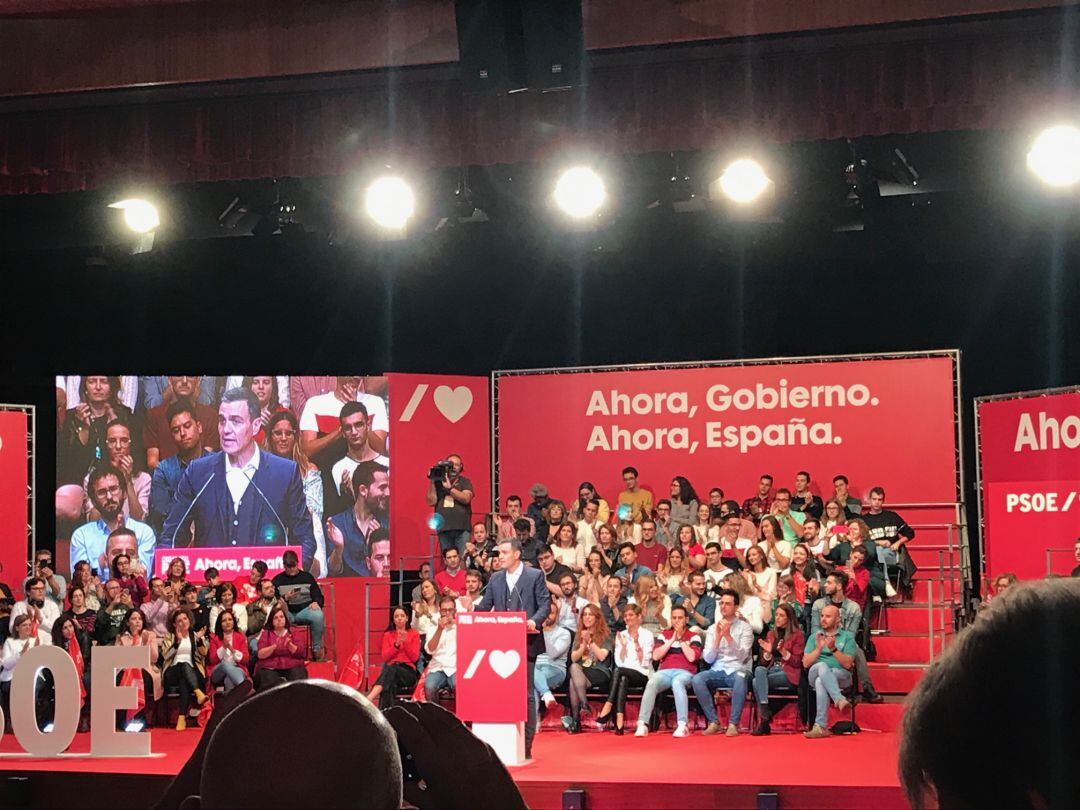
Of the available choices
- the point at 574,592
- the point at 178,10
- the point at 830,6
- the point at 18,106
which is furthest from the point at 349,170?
→ the point at 574,592

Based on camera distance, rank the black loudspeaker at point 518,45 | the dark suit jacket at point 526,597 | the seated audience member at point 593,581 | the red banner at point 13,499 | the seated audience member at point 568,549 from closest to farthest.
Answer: the black loudspeaker at point 518,45, the dark suit jacket at point 526,597, the seated audience member at point 593,581, the seated audience member at point 568,549, the red banner at point 13,499

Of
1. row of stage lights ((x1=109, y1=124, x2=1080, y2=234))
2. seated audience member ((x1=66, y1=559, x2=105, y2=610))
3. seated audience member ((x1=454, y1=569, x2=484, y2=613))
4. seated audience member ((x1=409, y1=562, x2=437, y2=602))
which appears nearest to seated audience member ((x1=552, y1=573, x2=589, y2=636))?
seated audience member ((x1=454, y1=569, x2=484, y2=613))

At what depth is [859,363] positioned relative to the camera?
41.8ft

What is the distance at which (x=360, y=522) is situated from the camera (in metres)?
13.1

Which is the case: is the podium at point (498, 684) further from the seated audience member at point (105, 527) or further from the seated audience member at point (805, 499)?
the seated audience member at point (105, 527)

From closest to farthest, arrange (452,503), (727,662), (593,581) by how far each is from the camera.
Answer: (727,662)
(593,581)
(452,503)

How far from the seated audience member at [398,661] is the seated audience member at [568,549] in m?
1.69

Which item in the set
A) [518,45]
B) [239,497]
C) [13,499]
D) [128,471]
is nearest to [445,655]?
[239,497]

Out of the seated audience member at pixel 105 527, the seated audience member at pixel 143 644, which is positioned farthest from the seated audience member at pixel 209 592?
the seated audience member at pixel 105 527

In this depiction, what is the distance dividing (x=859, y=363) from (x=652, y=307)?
7.36 feet

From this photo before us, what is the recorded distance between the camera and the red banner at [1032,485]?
36.9 feet

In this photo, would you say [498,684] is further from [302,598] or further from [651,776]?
[302,598]

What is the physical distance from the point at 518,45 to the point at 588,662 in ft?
18.6

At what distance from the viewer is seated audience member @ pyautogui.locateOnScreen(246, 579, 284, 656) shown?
1048 centimetres
